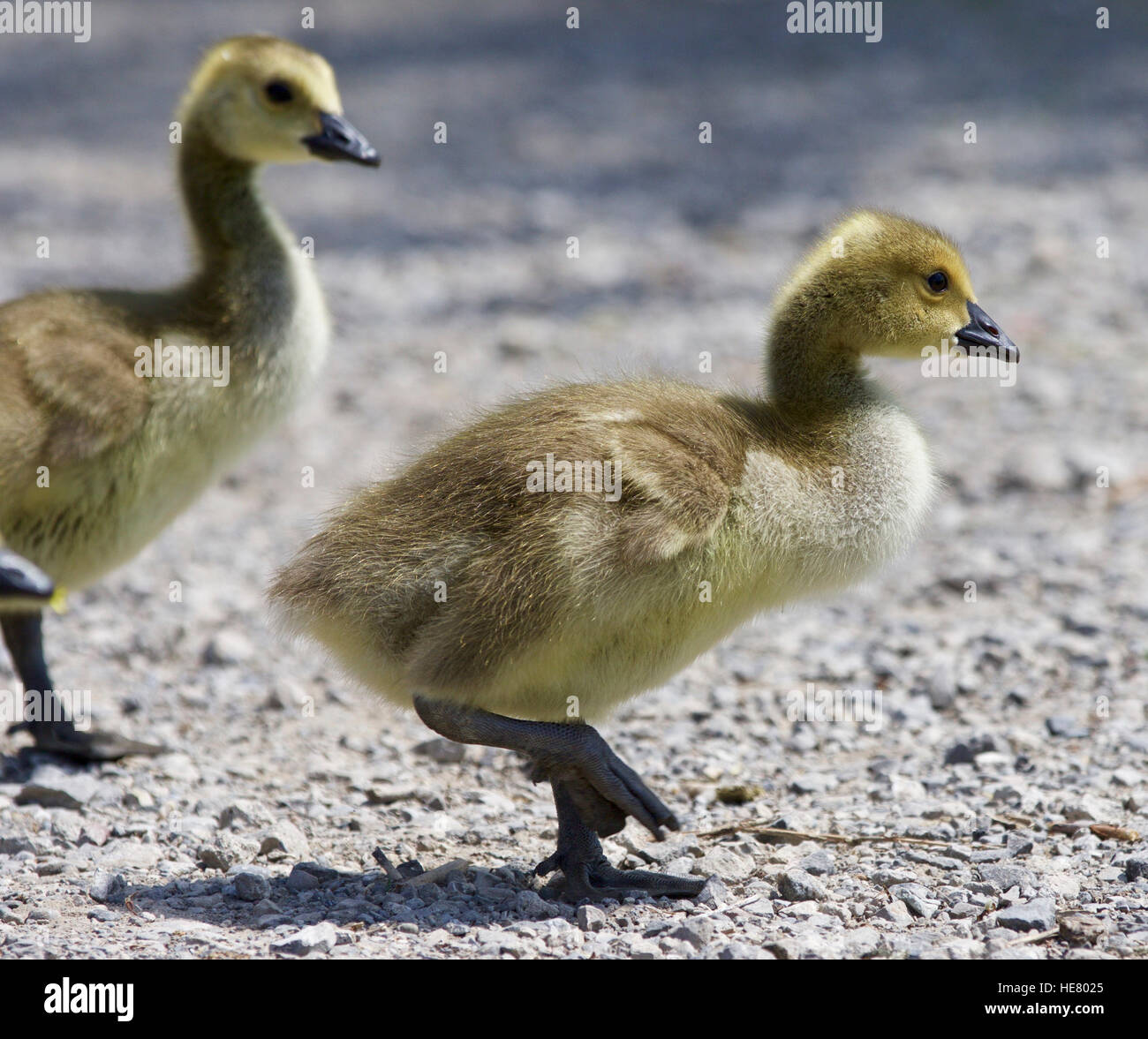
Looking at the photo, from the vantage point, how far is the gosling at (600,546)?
331 cm

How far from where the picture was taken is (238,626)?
5637 millimetres

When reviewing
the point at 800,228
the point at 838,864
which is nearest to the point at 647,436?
the point at 838,864

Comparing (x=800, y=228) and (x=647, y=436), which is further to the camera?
(x=800, y=228)

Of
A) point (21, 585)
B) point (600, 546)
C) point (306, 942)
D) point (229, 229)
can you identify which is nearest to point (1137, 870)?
point (600, 546)

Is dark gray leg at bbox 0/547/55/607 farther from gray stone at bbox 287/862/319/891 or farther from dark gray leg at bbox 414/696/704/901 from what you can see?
gray stone at bbox 287/862/319/891

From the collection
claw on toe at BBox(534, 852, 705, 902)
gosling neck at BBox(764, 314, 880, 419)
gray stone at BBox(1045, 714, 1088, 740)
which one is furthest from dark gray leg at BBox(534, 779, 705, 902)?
gray stone at BBox(1045, 714, 1088, 740)

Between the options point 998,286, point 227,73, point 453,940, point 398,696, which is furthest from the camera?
point 998,286

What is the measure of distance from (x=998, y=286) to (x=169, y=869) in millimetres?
6522

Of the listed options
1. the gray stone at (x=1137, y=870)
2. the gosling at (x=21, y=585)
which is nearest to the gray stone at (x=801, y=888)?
the gray stone at (x=1137, y=870)

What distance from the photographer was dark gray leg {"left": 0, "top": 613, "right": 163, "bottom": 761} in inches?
179

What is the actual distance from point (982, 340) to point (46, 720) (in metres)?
2.89

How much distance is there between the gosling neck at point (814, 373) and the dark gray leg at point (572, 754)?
982 millimetres

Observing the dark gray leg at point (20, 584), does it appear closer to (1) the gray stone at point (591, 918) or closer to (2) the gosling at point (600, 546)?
(2) the gosling at point (600, 546)
